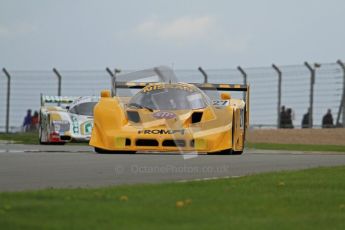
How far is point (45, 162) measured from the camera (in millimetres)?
12859

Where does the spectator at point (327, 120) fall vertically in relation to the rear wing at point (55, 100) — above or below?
below

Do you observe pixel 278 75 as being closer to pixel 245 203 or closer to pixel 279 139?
pixel 279 139

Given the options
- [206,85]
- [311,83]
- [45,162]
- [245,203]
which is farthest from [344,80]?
[245,203]

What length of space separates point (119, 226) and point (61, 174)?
4593mm

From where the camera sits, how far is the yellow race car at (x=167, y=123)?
14617 mm

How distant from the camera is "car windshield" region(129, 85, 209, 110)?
620 inches

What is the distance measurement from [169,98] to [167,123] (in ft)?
3.76

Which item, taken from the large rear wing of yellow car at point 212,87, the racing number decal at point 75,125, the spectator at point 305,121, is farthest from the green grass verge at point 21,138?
the spectator at point 305,121

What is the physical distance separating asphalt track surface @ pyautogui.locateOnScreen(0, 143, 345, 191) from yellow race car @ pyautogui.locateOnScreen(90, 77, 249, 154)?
0.65 ft

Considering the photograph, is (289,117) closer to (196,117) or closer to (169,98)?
(169,98)

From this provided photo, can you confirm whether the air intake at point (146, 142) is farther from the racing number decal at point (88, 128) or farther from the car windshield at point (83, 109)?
the car windshield at point (83, 109)

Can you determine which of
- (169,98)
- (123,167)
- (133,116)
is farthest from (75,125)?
(123,167)

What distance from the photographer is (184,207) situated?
763cm

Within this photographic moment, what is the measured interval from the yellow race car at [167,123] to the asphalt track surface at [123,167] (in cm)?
20
